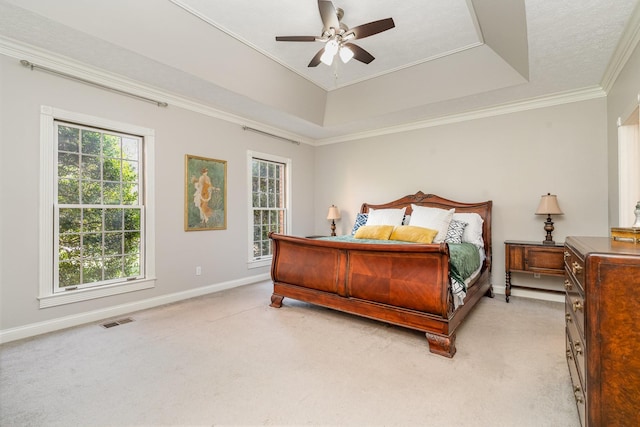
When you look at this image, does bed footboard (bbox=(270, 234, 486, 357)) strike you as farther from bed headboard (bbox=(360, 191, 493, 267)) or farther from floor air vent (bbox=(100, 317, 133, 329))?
bed headboard (bbox=(360, 191, 493, 267))

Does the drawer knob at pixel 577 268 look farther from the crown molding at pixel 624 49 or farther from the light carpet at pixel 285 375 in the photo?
the crown molding at pixel 624 49

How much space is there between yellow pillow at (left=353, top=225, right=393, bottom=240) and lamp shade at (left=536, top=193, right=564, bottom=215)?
1815 millimetres

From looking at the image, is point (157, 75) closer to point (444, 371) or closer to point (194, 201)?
point (194, 201)

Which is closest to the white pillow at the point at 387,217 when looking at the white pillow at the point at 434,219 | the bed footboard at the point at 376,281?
the white pillow at the point at 434,219

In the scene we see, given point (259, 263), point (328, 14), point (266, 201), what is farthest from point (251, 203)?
point (328, 14)

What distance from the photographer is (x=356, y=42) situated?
3.36m

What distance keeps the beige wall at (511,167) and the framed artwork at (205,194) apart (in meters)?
2.49

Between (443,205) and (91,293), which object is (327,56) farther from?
Result: (91,293)

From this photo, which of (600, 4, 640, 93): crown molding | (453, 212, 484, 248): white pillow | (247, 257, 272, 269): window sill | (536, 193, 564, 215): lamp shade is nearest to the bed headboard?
(453, 212, 484, 248): white pillow

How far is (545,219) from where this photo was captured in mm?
3881

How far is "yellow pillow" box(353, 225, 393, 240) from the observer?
3.90 m

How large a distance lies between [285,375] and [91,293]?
242cm

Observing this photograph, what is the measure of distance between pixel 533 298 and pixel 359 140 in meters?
3.61

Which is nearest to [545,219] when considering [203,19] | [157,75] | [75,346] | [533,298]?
[533,298]
